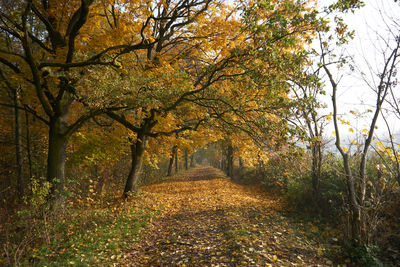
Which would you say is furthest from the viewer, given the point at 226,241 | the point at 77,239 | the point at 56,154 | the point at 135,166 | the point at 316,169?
the point at 135,166

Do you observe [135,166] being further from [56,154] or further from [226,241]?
[226,241]

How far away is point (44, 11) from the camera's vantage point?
786 centimetres

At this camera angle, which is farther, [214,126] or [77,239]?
[214,126]

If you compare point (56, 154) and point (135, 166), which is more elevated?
point (56, 154)

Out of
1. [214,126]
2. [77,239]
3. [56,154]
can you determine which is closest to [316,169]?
[214,126]

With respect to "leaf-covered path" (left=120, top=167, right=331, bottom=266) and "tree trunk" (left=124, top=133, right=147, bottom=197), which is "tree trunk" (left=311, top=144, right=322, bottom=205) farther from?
"tree trunk" (left=124, top=133, right=147, bottom=197)

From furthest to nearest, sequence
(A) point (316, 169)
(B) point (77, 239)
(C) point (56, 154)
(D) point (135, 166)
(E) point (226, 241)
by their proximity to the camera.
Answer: (D) point (135, 166), (A) point (316, 169), (C) point (56, 154), (B) point (77, 239), (E) point (226, 241)

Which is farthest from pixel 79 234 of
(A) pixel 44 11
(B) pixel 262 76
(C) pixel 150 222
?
(A) pixel 44 11

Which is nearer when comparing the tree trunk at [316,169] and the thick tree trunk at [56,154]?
the thick tree trunk at [56,154]

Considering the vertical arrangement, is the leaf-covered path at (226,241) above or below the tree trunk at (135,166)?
below

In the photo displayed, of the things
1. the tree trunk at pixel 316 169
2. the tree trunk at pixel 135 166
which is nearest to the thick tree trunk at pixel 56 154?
the tree trunk at pixel 135 166

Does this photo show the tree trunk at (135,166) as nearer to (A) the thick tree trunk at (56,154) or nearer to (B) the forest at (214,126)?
(B) the forest at (214,126)

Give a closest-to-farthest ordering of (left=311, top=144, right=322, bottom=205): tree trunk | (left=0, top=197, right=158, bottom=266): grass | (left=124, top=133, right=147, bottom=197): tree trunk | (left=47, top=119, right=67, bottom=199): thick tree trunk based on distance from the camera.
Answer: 1. (left=0, top=197, right=158, bottom=266): grass
2. (left=47, top=119, right=67, bottom=199): thick tree trunk
3. (left=311, top=144, right=322, bottom=205): tree trunk
4. (left=124, top=133, right=147, bottom=197): tree trunk

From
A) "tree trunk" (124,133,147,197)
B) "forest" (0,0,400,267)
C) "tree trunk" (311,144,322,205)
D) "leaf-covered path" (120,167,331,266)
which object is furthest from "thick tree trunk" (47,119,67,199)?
"tree trunk" (311,144,322,205)
